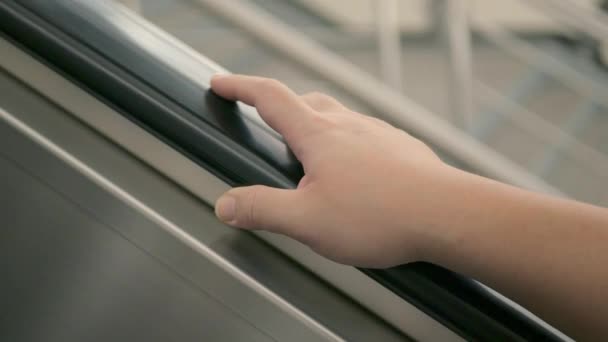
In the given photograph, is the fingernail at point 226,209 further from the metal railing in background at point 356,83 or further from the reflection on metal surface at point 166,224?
the metal railing in background at point 356,83

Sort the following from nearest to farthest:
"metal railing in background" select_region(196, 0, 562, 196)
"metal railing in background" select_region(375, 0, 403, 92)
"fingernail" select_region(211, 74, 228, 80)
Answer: "fingernail" select_region(211, 74, 228, 80) < "metal railing in background" select_region(196, 0, 562, 196) < "metal railing in background" select_region(375, 0, 403, 92)

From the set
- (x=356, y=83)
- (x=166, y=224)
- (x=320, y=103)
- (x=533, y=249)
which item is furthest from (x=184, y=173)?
(x=356, y=83)

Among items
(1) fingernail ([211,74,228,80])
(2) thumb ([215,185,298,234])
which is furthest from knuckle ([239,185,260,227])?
(1) fingernail ([211,74,228,80])

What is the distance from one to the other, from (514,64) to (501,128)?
0.89 ft

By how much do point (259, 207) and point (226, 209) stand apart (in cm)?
3

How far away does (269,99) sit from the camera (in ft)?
1.81

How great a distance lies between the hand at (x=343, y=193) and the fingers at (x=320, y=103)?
5 cm

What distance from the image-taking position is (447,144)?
1.20m

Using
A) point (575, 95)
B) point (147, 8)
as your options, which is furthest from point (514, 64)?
point (147, 8)

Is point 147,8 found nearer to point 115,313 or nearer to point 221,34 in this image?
point 221,34

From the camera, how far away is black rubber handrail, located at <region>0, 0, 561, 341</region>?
0.51 m

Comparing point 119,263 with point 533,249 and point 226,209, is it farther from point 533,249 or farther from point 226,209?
point 533,249

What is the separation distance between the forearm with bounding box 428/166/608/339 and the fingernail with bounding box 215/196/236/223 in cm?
17

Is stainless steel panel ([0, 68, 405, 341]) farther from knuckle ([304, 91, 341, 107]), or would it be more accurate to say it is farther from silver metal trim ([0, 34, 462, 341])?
knuckle ([304, 91, 341, 107])
